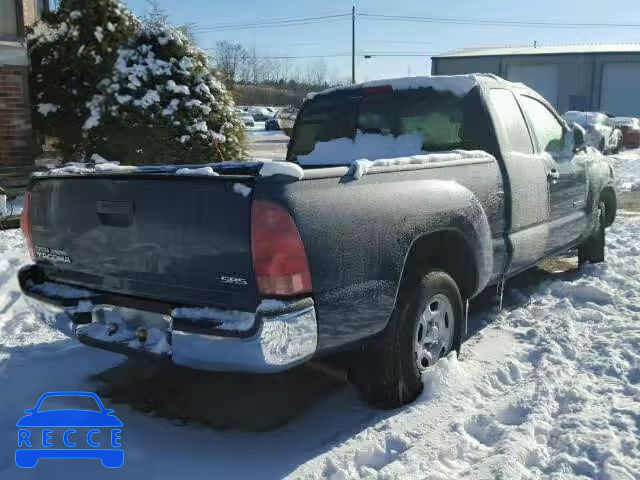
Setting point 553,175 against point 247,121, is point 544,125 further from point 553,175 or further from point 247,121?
point 247,121

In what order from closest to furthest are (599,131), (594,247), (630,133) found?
(594,247) → (599,131) → (630,133)

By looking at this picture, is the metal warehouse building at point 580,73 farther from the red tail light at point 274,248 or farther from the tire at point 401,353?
the red tail light at point 274,248

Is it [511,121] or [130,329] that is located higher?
[511,121]

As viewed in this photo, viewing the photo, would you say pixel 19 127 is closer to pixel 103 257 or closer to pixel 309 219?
pixel 103 257

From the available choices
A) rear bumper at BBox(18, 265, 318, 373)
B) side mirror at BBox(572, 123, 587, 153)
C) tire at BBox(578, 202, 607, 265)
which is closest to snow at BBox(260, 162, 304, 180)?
rear bumper at BBox(18, 265, 318, 373)

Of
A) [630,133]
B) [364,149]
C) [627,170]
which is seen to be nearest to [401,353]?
[364,149]

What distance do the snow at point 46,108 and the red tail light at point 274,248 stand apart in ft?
29.1

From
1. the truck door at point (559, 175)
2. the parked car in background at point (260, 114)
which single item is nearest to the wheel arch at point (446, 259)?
the truck door at point (559, 175)

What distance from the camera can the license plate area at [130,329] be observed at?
10.3ft

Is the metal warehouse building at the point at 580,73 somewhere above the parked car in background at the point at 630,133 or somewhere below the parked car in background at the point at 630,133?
above

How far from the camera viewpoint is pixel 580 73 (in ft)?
158

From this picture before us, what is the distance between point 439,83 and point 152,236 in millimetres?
2696

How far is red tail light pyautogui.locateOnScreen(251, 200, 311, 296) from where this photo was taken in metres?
2.80

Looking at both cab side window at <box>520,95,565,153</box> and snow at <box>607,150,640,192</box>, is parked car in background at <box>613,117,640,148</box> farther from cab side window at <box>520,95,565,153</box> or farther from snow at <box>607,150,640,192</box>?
cab side window at <box>520,95,565,153</box>
